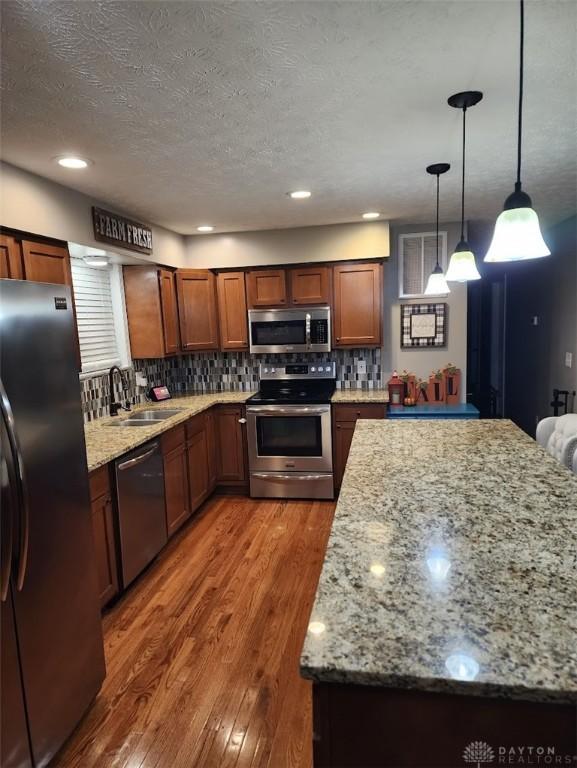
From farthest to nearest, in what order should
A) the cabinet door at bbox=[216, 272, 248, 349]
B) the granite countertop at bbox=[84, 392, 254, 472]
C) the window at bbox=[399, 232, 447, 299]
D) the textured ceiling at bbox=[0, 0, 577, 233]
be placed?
1. the cabinet door at bbox=[216, 272, 248, 349]
2. the window at bbox=[399, 232, 447, 299]
3. the granite countertop at bbox=[84, 392, 254, 472]
4. the textured ceiling at bbox=[0, 0, 577, 233]

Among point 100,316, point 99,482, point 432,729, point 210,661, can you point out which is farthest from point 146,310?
point 432,729

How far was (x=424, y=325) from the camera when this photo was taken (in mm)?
4184

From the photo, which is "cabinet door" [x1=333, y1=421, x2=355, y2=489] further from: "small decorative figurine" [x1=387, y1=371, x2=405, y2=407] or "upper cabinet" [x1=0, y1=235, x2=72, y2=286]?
"upper cabinet" [x1=0, y1=235, x2=72, y2=286]

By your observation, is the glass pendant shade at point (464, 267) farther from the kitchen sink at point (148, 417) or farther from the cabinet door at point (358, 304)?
the kitchen sink at point (148, 417)

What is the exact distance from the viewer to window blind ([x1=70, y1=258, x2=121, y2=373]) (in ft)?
10.8

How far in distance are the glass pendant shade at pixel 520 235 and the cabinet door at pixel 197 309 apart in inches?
123

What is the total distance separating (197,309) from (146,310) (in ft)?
1.77

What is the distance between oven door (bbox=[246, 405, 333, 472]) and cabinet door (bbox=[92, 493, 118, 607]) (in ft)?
5.52

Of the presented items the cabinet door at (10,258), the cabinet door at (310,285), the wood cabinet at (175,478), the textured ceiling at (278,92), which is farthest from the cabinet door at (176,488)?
the textured ceiling at (278,92)

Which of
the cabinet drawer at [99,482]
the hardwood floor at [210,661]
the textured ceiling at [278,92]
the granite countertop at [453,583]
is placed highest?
the textured ceiling at [278,92]

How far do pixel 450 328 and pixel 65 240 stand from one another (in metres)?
3.22

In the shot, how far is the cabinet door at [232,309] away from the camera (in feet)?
13.8

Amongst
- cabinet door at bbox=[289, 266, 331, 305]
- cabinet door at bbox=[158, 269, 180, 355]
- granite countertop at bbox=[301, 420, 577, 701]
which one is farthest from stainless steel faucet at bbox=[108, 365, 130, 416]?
granite countertop at bbox=[301, 420, 577, 701]

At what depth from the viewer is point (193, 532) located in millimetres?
3424
